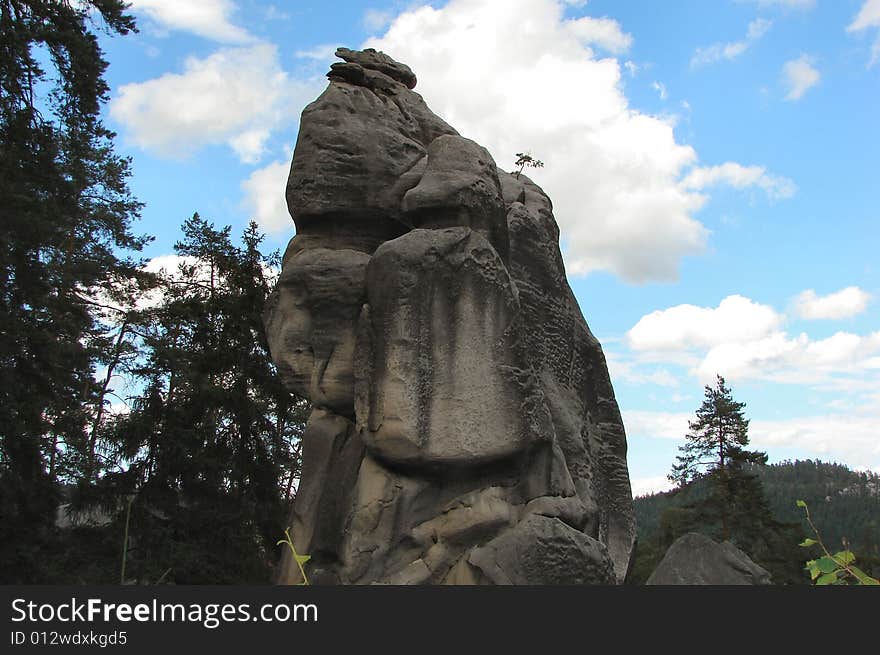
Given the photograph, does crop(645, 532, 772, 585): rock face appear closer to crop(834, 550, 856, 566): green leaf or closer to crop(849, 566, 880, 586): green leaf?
crop(849, 566, 880, 586): green leaf

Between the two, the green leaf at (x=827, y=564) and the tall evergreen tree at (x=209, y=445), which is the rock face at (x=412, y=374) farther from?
the tall evergreen tree at (x=209, y=445)

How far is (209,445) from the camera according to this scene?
16.2 m

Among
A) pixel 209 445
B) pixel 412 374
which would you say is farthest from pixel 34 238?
pixel 412 374

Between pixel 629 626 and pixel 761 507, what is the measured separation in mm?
19245

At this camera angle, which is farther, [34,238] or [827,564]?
[34,238]

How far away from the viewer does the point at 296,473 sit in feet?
57.2

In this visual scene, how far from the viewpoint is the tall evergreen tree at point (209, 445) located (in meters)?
15.3

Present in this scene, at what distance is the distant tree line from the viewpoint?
12.3 metres

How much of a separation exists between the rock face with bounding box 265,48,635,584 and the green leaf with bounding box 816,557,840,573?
11.1ft

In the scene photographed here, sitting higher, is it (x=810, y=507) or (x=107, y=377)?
(x=107, y=377)

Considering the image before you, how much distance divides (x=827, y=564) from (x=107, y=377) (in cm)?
1900

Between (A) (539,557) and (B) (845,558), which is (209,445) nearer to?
(A) (539,557)

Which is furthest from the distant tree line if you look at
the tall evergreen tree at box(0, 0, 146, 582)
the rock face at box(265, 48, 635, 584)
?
the rock face at box(265, 48, 635, 584)

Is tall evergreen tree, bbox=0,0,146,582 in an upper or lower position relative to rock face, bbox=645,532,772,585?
upper
